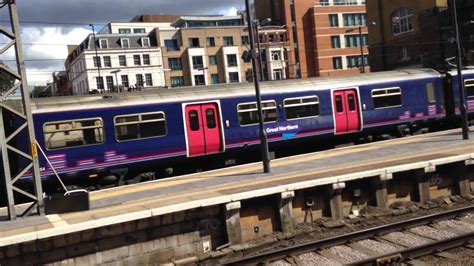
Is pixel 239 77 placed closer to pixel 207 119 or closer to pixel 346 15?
pixel 346 15

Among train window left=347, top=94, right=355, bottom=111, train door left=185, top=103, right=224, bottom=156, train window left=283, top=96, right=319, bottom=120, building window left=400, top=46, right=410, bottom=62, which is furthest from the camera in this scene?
building window left=400, top=46, right=410, bottom=62

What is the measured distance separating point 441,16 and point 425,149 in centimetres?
3496

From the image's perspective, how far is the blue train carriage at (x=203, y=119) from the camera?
15453mm

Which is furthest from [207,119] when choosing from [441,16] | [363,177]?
[441,16]

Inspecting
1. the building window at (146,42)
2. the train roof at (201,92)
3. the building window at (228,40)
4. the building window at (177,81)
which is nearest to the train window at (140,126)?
the train roof at (201,92)

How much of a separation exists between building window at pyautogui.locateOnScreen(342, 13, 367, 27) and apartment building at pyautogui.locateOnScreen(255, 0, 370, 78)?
0.18 metres

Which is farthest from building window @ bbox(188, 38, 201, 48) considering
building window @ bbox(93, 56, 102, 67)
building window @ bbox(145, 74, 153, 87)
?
building window @ bbox(93, 56, 102, 67)

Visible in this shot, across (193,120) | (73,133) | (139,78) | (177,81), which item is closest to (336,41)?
(177,81)

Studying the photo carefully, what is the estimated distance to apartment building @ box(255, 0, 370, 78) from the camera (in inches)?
3452

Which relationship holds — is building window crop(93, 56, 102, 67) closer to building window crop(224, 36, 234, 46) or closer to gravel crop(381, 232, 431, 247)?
building window crop(224, 36, 234, 46)

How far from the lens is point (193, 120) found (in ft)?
57.5

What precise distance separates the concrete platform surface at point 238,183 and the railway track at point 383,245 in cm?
177

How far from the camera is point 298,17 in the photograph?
3494 inches

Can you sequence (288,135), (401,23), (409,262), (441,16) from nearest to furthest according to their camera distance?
(409,262) → (288,135) → (441,16) → (401,23)
